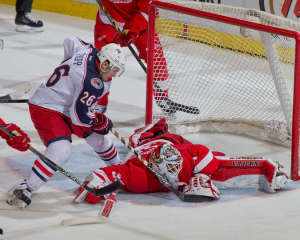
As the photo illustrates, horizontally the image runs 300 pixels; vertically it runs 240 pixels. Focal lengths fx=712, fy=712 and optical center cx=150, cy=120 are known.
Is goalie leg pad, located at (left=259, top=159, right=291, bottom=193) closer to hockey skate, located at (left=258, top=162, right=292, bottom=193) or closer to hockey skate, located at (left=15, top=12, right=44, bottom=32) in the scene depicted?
hockey skate, located at (left=258, top=162, right=292, bottom=193)

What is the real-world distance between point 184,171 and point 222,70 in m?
0.96

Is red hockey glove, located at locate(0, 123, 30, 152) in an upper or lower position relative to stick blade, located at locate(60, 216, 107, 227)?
upper

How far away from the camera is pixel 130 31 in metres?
4.46

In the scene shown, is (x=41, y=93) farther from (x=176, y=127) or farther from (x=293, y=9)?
(x=293, y=9)

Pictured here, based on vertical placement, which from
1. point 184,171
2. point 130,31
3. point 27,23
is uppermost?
point 130,31

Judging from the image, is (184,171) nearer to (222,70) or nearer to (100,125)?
(100,125)

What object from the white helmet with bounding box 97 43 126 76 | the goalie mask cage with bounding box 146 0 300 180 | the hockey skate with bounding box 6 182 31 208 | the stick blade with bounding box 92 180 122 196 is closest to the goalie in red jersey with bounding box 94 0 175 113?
the goalie mask cage with bounding box 146 0 300 180

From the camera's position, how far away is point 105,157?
11.9 feet

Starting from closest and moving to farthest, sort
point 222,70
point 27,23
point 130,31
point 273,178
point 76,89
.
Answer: point 76,89
point 273,178
point 222,70
point 130,31
point 27,23

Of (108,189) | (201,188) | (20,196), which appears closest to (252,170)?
(201,188)

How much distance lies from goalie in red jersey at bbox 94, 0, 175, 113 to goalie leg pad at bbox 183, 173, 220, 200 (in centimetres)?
105

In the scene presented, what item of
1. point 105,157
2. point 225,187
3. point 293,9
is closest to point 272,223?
point 225,187

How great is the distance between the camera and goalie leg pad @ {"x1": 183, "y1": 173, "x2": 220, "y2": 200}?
3.32m

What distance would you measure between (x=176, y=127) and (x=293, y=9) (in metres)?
1.85
